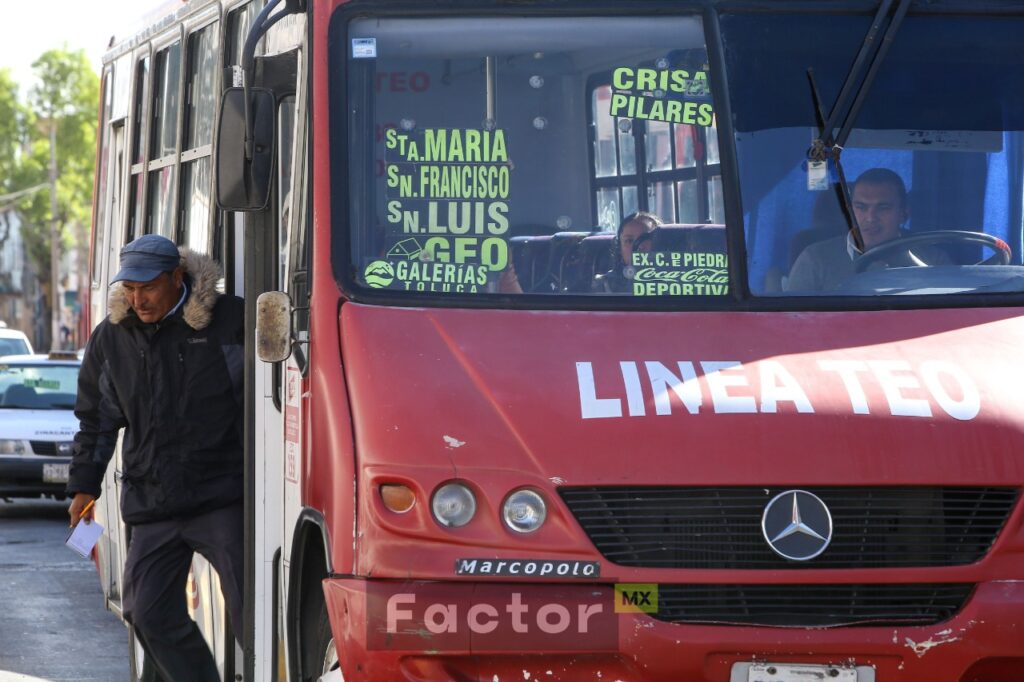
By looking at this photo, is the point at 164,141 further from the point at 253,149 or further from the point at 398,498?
the point at 398,498

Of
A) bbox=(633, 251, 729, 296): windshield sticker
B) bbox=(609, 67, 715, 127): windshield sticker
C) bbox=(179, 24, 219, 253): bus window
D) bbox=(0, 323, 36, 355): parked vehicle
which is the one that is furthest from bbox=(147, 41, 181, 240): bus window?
bbox=(0, 323, 36, 355): parked vehicle

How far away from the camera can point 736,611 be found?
15.8 ft

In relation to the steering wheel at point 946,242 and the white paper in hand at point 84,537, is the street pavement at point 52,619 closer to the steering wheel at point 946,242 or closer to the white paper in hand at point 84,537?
the white paper in hand at point 84,537

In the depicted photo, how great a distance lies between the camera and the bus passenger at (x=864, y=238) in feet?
17.7

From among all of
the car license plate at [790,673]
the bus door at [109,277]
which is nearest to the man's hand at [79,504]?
the bus door at [109,277]

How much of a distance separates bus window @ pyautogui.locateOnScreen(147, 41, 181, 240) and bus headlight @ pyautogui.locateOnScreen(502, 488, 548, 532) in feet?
11.0

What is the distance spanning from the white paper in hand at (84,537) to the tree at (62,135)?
2393 inches

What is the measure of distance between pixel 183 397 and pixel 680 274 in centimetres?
201

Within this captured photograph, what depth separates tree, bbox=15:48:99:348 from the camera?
66562 mm

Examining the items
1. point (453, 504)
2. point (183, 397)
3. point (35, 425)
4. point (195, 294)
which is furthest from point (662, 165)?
point (35, 425)

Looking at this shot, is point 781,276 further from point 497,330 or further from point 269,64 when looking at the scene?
point 269,64

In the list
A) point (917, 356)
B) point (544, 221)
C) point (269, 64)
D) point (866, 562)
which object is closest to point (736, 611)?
point (866, 562)

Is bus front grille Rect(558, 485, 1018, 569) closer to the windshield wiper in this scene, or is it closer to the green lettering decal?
the green lettering decal

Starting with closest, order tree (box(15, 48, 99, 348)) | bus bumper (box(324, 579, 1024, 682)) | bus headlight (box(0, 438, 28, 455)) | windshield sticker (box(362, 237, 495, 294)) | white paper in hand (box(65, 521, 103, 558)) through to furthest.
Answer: bus bumper (box(324, 579, 1024, 682)), windshield sticker (box(362, 237, 495, 294)), white paper in hand (box(65, 521, 103, 558)), bus headlight (box(0, 438, 28, 455)), tree (box(15, 48, 99, 348))
